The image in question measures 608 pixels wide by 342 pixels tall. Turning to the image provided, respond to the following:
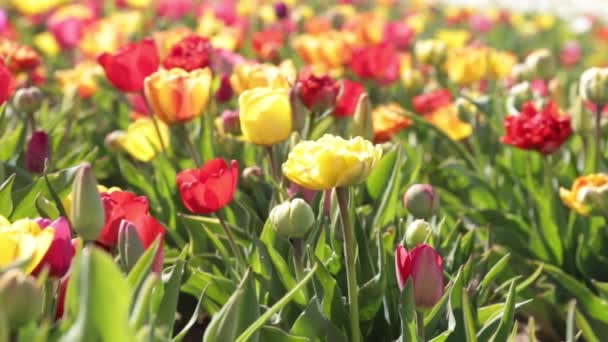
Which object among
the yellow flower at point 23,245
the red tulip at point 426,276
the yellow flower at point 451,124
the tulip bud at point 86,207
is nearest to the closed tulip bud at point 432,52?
the yellow flower at point 451,124

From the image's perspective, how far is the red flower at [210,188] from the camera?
5.17ft

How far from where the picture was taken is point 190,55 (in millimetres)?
2287

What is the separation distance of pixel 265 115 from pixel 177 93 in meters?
0.23

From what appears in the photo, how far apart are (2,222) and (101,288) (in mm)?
375

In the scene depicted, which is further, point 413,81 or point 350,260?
point 413,81

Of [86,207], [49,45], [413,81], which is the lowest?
[49,45]

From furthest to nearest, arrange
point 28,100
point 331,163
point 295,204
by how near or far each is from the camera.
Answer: point 28,100 → point 295,204 → point 331,163

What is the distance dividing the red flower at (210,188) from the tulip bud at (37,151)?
0.58m

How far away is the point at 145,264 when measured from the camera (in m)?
1.25

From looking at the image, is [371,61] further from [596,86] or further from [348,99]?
[596,86]

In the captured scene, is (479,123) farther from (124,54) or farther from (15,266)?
(15,266)

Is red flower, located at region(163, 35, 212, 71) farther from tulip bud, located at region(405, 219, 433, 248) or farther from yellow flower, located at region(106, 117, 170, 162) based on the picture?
tulip bud, located at region(405, 219, 433, 248)

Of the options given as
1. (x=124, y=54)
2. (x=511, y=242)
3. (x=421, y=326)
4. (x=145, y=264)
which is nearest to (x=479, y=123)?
(x=511, y=242)

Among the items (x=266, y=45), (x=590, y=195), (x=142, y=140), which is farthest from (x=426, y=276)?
(x=266, y=45)
